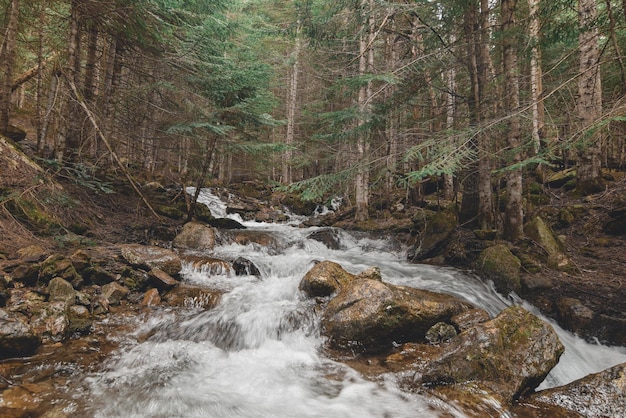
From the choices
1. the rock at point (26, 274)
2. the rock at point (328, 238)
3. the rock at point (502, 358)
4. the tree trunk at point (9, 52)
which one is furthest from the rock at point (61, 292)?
the rock at point (328, 238)

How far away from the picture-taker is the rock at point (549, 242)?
6.39m

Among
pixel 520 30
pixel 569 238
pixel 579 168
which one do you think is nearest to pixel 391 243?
pixel 569 238

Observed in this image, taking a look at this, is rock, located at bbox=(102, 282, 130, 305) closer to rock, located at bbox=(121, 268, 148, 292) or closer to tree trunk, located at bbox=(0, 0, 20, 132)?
rock, located at bbox=(121, 268, 148, 292)

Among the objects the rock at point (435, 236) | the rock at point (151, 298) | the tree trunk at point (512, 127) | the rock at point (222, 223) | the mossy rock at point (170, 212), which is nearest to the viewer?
the rock at point (151, 298)

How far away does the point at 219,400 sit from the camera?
3.34 m

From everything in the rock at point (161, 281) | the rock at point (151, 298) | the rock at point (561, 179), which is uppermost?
the rock at point (561, 179)

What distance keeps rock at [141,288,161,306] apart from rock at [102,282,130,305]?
1.09 ft

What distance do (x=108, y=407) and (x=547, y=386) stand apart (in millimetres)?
4969

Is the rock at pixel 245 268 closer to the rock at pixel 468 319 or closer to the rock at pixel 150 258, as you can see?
the rock at pixel 150 258

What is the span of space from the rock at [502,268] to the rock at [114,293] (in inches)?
285

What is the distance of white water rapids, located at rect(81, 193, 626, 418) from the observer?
3.18m

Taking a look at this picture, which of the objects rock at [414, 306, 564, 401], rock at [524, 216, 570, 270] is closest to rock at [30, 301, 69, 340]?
rock at [414, 306, 564, 401]

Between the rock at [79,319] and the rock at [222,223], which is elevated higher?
the rock at [222,223]

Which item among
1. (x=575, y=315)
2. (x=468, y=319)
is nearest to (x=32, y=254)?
(x=468, y=319)
